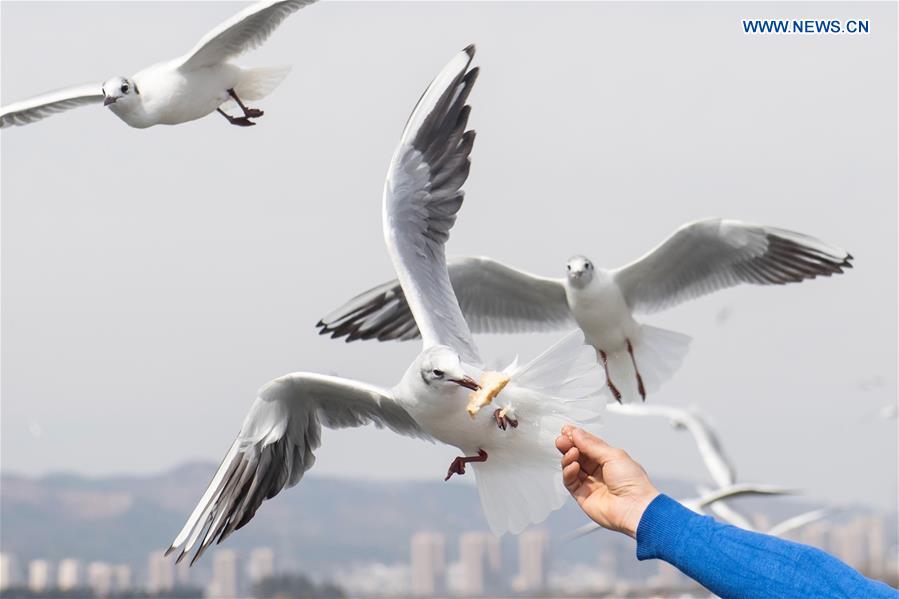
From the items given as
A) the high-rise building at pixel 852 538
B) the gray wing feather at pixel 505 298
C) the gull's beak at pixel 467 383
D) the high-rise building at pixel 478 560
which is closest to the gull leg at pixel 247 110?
the gray wing feather at pixel 505 298

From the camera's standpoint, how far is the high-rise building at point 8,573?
6228 centimetres

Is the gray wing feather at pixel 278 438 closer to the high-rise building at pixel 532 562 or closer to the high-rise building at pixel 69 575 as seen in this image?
the high-rise building at pixel 69 575

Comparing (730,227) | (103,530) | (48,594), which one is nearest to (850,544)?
(48,594)

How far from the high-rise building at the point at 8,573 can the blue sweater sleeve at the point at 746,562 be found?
208 feet

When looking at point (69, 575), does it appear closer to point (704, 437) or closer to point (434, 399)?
point (704, 437)

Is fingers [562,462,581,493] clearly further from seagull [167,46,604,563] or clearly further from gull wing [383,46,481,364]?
gull wing [383,46,481,364]

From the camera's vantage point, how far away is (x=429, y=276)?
3.26 metres

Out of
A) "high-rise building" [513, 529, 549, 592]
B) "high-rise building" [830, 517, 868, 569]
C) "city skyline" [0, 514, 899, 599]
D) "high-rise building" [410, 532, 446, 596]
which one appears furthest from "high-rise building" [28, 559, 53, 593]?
"high-rise building" [830, 517, 868, 569]

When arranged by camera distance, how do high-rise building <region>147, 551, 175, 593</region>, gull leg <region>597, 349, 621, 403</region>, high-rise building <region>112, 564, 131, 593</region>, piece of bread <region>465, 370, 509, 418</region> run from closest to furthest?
piece of bread <region>465, 370, 509, 418</region>, gull leg <region>597, 349, 621, 403</region>, high-rise building <region>147, 551, 175, 593</region>, high-rise building <region>112, 564, 131, 593</region>

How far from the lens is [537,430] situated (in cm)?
266

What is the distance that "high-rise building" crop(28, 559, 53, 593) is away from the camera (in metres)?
62.4

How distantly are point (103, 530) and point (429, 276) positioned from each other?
272 feet

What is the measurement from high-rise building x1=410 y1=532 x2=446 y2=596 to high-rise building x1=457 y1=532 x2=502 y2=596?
1338mm

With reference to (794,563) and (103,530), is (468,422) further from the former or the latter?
(103,530)
